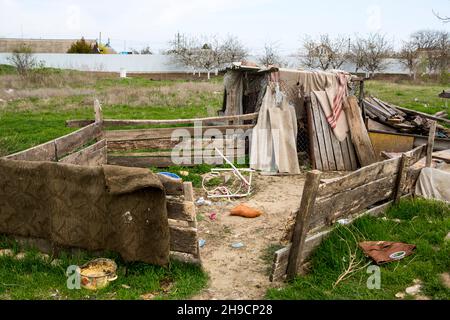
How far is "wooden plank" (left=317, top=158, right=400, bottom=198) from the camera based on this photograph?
14.2 ft

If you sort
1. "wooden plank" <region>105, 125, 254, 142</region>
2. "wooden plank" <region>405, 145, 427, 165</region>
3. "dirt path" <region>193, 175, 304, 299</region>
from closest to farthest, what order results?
1. "dirt path" <region>193, 175, 304, 299</region>
2. "wooden plank" <region>405, 145, 427, 165</region>
3. "wooden plank" <region>105, 125, 254, 142</region>

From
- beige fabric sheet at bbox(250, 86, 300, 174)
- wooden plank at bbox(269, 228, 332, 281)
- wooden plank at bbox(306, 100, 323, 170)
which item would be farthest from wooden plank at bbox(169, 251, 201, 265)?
wooden plank at bbox(306, 100, 323, 170)

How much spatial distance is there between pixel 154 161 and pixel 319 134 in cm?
361

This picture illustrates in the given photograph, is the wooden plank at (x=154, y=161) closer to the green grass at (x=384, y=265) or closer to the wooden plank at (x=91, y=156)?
the wooden plank at (x=91, y=156)

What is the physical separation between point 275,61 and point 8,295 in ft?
142

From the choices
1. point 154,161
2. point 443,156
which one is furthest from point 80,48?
point 443,156

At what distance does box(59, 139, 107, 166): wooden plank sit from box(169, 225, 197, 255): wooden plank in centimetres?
267

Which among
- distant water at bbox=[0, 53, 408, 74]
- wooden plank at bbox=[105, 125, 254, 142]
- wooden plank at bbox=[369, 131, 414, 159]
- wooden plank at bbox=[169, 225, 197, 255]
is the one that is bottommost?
wooden plank at bbox=[169, 225, 197, 255]

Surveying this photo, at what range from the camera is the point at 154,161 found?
8.53 m

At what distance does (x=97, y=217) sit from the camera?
13.7 ft

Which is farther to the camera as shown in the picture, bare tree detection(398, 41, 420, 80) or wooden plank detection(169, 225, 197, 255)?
bare tree detection(398, 41, 420, 80)

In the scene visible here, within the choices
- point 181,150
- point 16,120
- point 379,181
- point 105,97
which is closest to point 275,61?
point 105,97

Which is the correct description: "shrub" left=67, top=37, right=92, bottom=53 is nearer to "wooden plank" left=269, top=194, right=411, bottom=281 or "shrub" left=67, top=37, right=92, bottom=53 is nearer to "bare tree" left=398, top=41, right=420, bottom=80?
"bare tree" left=398, top=41, right=420, bottom=80
